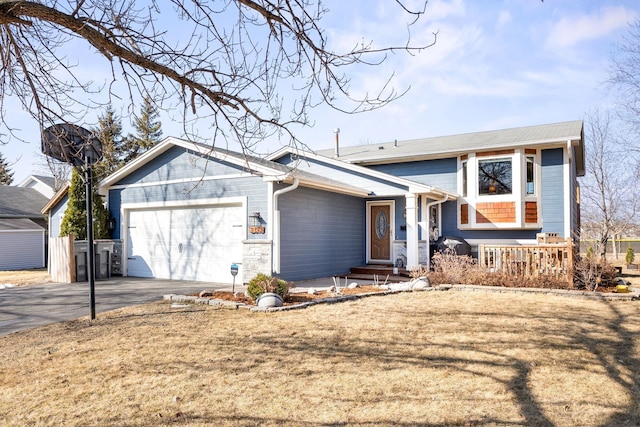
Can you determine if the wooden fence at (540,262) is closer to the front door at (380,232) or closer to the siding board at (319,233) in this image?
the siding board at (319,233)

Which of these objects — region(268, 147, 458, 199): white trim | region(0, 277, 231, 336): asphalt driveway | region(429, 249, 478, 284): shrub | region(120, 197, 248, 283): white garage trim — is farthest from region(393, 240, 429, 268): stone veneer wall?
region(0, 277, 231, 336): asphalt driveway

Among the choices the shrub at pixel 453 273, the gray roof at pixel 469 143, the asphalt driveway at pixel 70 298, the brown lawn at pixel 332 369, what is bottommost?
the asphalt driveway at pixel 70 298

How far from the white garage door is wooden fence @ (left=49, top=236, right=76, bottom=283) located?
1811 millimetres

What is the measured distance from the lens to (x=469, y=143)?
14.7 m

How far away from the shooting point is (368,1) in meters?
5.16

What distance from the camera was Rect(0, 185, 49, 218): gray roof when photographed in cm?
2092

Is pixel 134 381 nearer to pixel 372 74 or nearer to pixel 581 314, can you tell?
pixel 372 74

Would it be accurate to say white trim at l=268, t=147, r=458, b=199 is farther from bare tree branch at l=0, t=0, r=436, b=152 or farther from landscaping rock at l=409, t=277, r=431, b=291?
bare tree branch at l=0, t=0, r=436, b=152

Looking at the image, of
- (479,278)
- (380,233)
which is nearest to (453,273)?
(479,278)

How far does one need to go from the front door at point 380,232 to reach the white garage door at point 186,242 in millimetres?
5105

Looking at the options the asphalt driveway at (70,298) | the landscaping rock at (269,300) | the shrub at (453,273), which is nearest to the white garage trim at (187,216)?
the asphalt driveway at (70,298)

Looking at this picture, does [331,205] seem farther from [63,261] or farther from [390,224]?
[63,261]

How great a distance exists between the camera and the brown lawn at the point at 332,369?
3.55 meters

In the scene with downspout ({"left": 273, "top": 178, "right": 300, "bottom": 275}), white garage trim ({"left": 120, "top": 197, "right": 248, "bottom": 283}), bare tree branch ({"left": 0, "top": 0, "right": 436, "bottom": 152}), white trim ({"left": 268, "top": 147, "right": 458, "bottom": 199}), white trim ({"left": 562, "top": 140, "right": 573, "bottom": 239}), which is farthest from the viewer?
white trim ({"left": 562, "top": 140, "right": 573, "bottom": 239})
